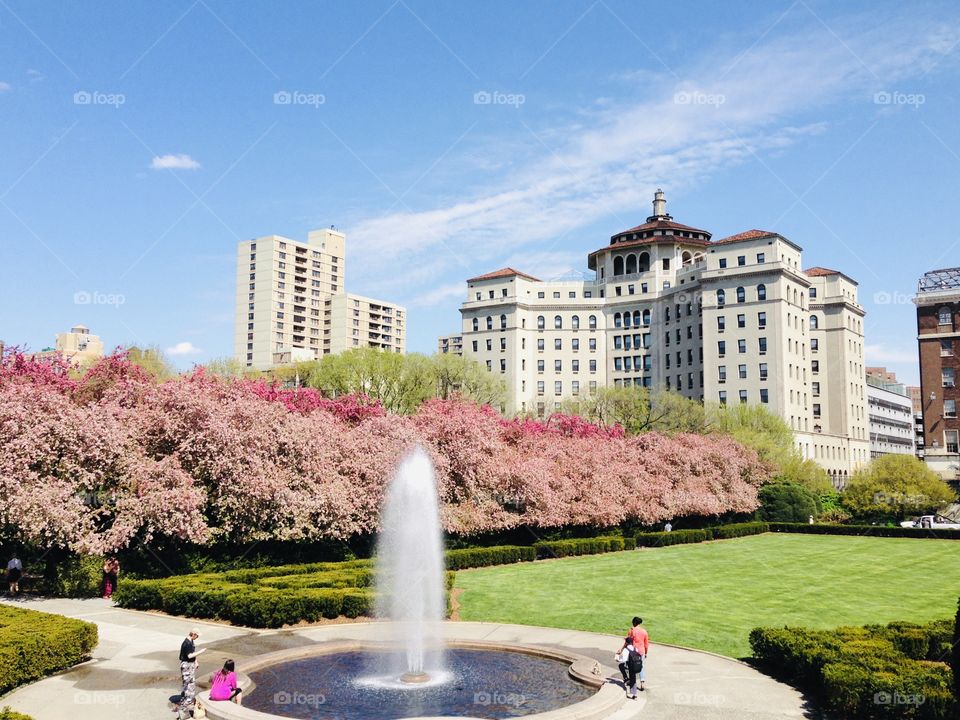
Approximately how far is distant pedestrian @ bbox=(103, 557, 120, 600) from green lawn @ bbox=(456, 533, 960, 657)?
1359 cm

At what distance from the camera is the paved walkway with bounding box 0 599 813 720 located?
54.6 feet

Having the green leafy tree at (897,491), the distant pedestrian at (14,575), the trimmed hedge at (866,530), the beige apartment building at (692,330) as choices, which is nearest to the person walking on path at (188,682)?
the distant pedestrian at (14,575)

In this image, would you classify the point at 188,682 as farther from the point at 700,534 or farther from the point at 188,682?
the point at 700,534

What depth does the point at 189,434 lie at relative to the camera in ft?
109

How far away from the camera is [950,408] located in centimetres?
8906

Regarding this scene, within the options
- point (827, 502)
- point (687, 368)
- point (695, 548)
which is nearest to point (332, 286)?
point (687, 368)

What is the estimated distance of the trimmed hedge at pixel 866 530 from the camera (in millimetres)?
63156

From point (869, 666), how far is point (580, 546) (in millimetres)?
30778

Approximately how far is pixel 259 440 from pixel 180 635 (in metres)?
11.7

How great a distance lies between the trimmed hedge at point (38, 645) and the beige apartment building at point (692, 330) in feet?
277

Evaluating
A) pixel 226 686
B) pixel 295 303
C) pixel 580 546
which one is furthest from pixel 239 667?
pixel 295 303

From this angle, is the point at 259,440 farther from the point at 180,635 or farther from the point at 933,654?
the point at 933,654

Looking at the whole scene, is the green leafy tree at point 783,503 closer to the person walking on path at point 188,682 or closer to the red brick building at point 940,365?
the red brick building at point 940,365

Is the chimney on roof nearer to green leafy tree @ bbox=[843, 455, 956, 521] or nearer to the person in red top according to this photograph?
green leafy tree @ bbox=[843, 455, 956, 521]
